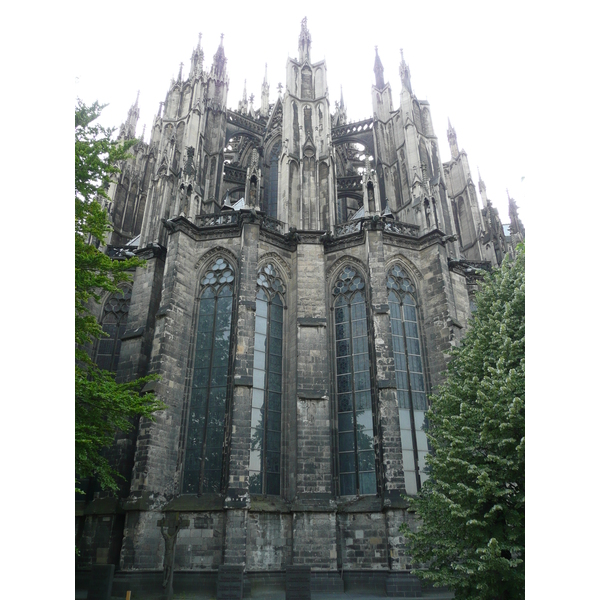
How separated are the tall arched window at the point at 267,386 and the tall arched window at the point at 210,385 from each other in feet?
3.64

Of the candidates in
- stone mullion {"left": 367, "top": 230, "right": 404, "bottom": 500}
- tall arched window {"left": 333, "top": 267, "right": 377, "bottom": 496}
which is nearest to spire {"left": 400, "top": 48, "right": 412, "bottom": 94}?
stone mullion {"left": 367, "top": 230, "right": 404, "bottom": 500}

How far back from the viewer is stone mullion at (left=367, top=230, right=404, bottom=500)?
15.0m

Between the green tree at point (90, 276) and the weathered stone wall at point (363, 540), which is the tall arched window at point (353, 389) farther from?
the green tree at point (90, 276)

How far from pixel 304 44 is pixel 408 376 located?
19005 millimetres

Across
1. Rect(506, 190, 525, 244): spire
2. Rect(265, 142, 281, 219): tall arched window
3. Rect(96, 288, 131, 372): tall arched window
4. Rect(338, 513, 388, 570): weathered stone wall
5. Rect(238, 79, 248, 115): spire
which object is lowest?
Rect(338, 513, 388, 570): weathered stone wall

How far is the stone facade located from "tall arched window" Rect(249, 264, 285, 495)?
57 millimetres

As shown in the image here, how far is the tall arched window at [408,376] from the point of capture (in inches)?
639

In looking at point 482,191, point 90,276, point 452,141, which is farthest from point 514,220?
point 90,276

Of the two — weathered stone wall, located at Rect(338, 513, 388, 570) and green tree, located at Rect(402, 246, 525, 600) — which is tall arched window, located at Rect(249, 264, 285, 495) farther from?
green tree, located at Rect(402, 246, 525, 600)

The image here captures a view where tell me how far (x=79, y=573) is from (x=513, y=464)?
13318mm

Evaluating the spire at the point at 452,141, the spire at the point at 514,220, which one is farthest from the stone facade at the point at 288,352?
the spire at the point at 452,141
